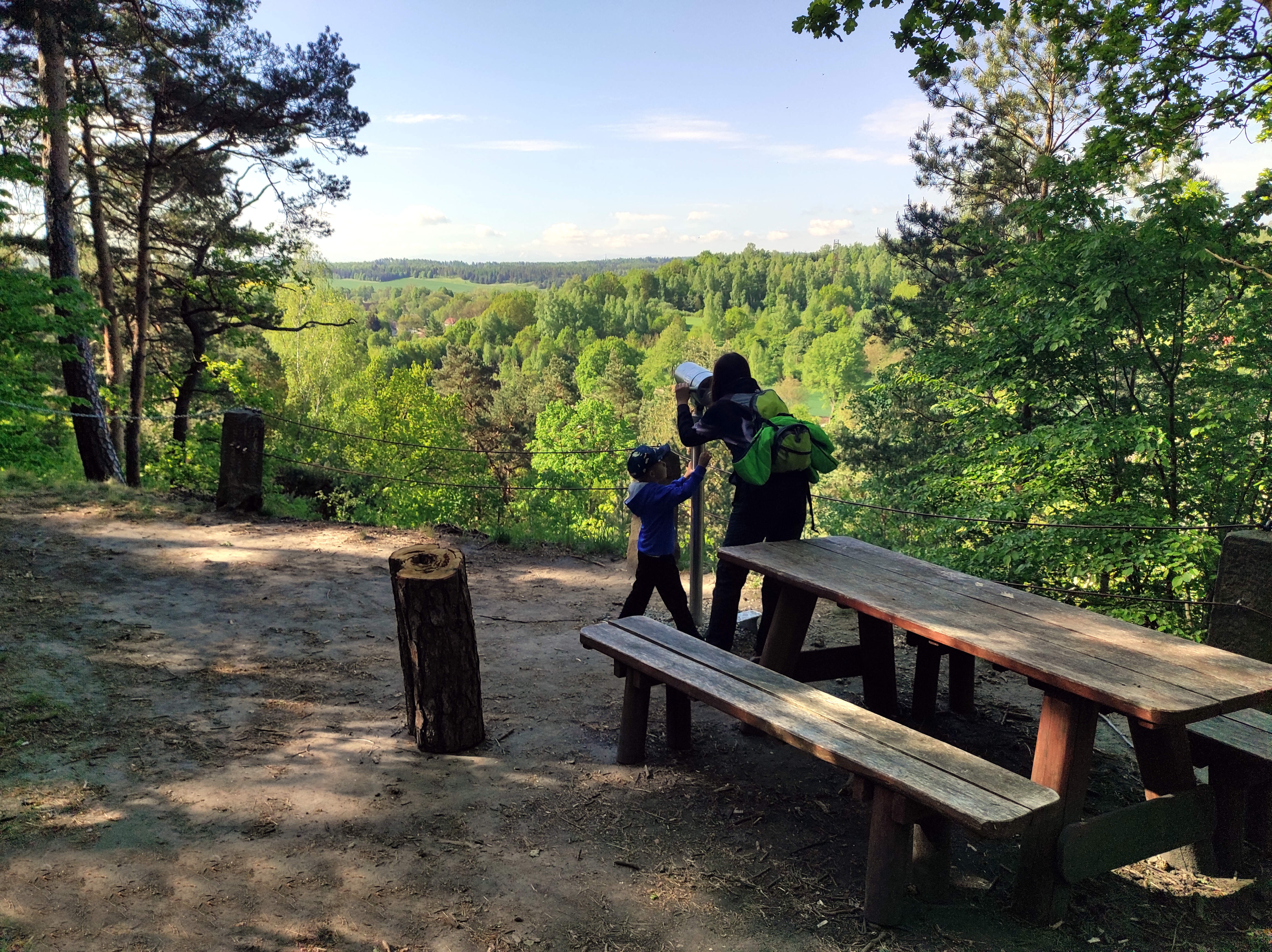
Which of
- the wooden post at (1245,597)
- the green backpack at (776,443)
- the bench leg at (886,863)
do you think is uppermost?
the green backpack at (776,443)

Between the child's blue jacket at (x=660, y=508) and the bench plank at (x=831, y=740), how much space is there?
0.92 meters

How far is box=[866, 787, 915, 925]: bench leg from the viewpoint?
258cm

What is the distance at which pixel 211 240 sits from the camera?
15.3m

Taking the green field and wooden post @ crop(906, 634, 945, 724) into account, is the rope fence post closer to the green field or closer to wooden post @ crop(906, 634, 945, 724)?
wooden post @ crop(906, 634, 945, 724)

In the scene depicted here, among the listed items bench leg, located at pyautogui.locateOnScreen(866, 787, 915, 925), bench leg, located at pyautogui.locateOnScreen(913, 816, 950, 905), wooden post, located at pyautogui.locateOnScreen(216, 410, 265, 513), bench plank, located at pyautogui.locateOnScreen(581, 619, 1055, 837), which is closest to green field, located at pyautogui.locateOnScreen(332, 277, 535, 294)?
wooden post, located at pyautogui.locateOnScreen(216, 410, 265, 513)

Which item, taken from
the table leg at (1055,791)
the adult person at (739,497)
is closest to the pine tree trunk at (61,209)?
the adult person at (739,497)

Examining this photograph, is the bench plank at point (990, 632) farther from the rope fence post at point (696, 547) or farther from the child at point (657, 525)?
the rope fence post at point (696, 547)

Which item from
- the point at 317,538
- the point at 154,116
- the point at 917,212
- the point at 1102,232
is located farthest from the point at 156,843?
the point at 917,212

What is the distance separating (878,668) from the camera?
4129mm

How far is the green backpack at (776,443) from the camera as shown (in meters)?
4.19

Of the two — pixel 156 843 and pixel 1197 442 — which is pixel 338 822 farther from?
pixel 1197 442

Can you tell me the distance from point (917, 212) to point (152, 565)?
1704 centimetres

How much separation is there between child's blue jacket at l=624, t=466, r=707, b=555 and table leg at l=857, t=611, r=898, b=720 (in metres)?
1.12

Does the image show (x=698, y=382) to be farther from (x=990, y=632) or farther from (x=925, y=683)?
(x=990, y=632)
